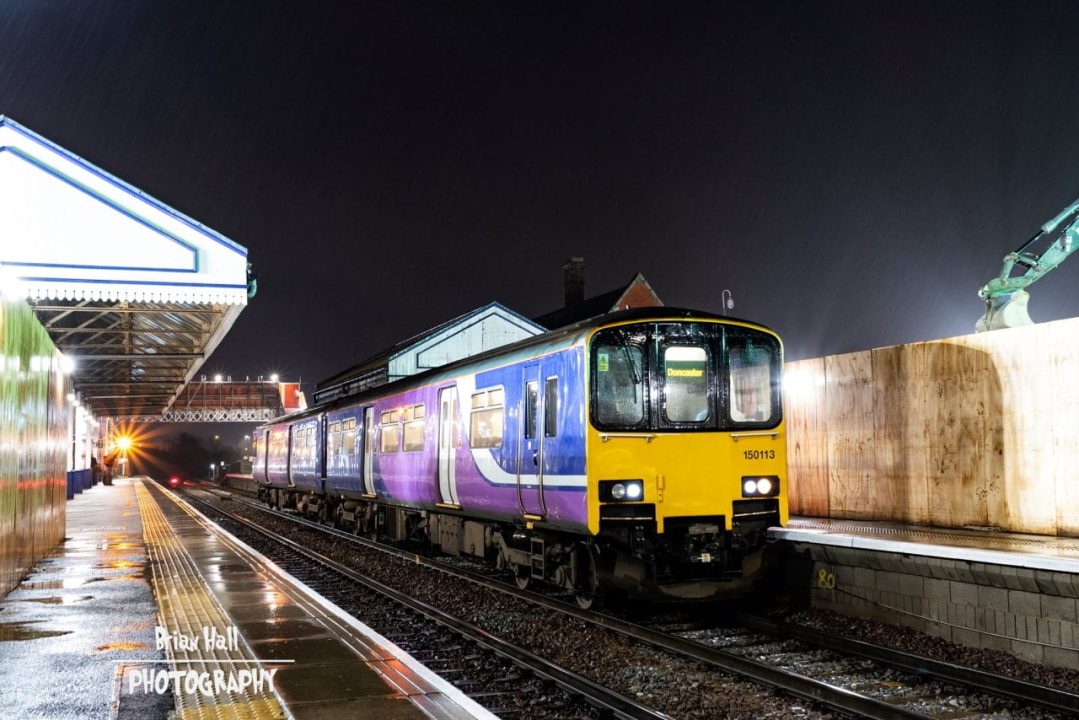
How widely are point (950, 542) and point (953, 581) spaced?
669 mm

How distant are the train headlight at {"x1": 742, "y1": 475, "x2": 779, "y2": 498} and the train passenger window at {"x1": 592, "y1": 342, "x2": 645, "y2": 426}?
1345 millimetres

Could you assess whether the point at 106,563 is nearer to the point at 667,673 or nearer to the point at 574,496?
the point at 574,496

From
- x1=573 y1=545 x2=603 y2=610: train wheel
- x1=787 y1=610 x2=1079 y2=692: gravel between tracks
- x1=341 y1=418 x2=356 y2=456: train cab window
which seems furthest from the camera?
x1=341 y1=418 x2=356 y2=456: train cab window

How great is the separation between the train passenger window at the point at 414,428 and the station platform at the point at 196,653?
307 centimetres

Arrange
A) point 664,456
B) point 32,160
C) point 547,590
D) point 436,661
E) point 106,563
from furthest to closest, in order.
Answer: point 32,160
point 106,563
point 547,590
point 664,456
point 436,661

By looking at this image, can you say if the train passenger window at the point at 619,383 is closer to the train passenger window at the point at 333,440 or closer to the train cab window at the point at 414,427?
the train cab window at the point at 414,427

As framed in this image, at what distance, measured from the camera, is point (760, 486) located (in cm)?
991

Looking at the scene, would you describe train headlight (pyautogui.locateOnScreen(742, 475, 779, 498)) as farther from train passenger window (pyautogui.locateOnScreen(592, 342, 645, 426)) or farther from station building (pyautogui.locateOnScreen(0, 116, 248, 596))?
station building (pyautogui.locateOnScreen(0, 116, 248, 596))

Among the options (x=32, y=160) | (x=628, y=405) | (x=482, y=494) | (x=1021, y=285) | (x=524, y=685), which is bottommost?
(x=524, y=685)

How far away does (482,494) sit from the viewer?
1220cm

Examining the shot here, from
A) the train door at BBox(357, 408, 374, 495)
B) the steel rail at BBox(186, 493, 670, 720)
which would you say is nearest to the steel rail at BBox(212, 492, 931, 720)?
the steel rail at BBox(186, 493, 670, 720)

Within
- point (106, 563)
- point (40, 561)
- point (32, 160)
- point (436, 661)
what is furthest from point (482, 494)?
point (32, 160)

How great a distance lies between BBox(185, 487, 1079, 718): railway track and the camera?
6391 millimetres

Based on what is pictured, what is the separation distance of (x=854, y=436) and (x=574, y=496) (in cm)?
476
